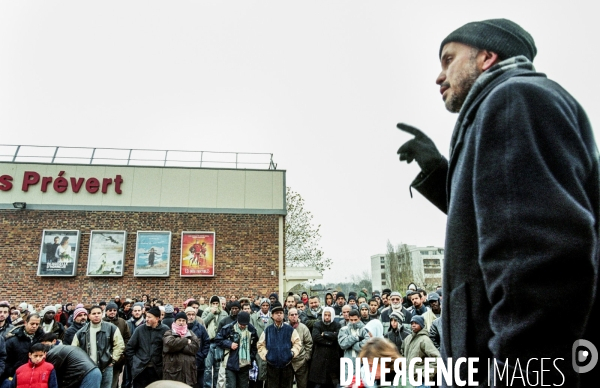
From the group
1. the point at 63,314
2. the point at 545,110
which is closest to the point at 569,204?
the point at 545,110

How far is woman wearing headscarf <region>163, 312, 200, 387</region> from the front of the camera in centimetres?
767

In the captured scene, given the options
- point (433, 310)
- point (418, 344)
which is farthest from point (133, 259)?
point (418, 344)

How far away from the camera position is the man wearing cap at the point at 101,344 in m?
7.90

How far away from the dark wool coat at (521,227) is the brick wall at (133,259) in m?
16.4

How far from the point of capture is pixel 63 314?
40.4ft

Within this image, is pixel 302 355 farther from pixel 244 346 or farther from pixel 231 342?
pixel 231 342

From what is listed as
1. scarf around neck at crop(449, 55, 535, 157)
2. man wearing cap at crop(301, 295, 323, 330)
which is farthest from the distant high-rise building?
scarf around neck at crop(449, 55, 535, 157)

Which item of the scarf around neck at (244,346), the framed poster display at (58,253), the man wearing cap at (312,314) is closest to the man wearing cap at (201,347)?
the scarf around neck at (244,346)

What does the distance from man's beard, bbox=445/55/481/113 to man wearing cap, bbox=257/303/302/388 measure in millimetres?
7629

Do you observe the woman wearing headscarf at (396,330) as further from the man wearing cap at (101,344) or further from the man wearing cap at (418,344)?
the man wearing cap at (101,344)

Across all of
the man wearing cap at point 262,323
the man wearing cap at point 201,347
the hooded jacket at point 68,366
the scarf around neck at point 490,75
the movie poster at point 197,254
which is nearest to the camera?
the scarf around neck at point 490,75

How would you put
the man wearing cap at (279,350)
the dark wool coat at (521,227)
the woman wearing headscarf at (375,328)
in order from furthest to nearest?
the man wearing cap at (279,350), the woman wearing headscarf at (375,328), the dark wool coat at (521,227)

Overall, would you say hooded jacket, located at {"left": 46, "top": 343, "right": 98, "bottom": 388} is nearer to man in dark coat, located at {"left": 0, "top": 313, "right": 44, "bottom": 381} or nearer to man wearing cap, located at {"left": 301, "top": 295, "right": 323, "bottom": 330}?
man in dark coat, located at {"left": 0, "top": 313, "right": 44, "bottom": 381}

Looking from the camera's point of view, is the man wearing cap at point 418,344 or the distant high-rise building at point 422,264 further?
the distant high-rise building at point 422,264
